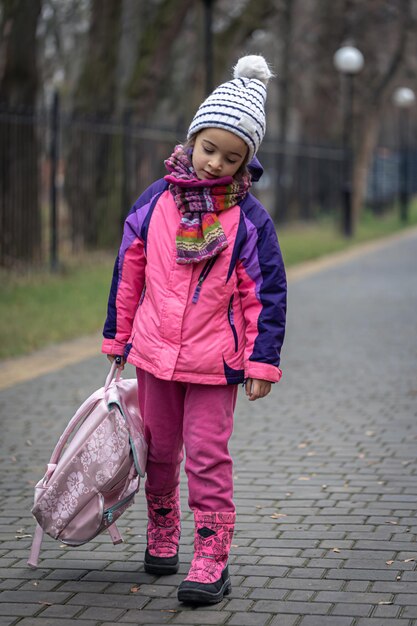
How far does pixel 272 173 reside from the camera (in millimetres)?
27188

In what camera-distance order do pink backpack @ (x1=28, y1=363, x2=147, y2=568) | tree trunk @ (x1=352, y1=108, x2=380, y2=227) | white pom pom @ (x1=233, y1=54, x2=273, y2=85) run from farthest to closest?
tree trunk @ (x1=352, y1=108, x2=380, y2=227) → white pom pom @ (x1=233, y1=54, x2=273, y2=85) → pink backpack @ (x1=28, y1=363, x2=147, y2=568)

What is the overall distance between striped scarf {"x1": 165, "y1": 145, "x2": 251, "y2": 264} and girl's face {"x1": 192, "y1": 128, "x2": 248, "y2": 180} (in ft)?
0.11

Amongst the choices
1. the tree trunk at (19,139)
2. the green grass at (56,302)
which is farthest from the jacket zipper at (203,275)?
the tree trunk at (19,139)

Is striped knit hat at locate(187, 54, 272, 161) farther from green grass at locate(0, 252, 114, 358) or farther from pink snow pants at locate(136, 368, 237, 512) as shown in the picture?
green grass at locate(0, 252, 114, 358)

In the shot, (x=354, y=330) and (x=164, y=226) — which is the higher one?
(x=164, y=226)

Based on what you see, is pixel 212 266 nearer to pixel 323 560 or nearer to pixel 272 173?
pixel 323 560

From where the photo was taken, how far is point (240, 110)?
13.3 feet

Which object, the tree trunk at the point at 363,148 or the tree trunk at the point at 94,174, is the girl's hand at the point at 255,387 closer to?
the tree trunk at the point at 94,174

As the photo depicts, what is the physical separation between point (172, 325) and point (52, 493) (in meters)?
0.68

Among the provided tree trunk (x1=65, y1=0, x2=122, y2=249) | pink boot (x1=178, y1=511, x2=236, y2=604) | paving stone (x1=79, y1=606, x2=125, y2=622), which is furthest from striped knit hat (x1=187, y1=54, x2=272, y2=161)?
tree trunk (x1=65, y1=0, x2=122, y2=249)

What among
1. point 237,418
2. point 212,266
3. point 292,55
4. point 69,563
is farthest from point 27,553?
point 292,55

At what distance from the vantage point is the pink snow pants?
405 centimetres

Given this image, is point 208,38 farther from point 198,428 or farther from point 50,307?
point 198,428

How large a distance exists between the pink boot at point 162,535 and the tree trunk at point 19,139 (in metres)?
10.7
